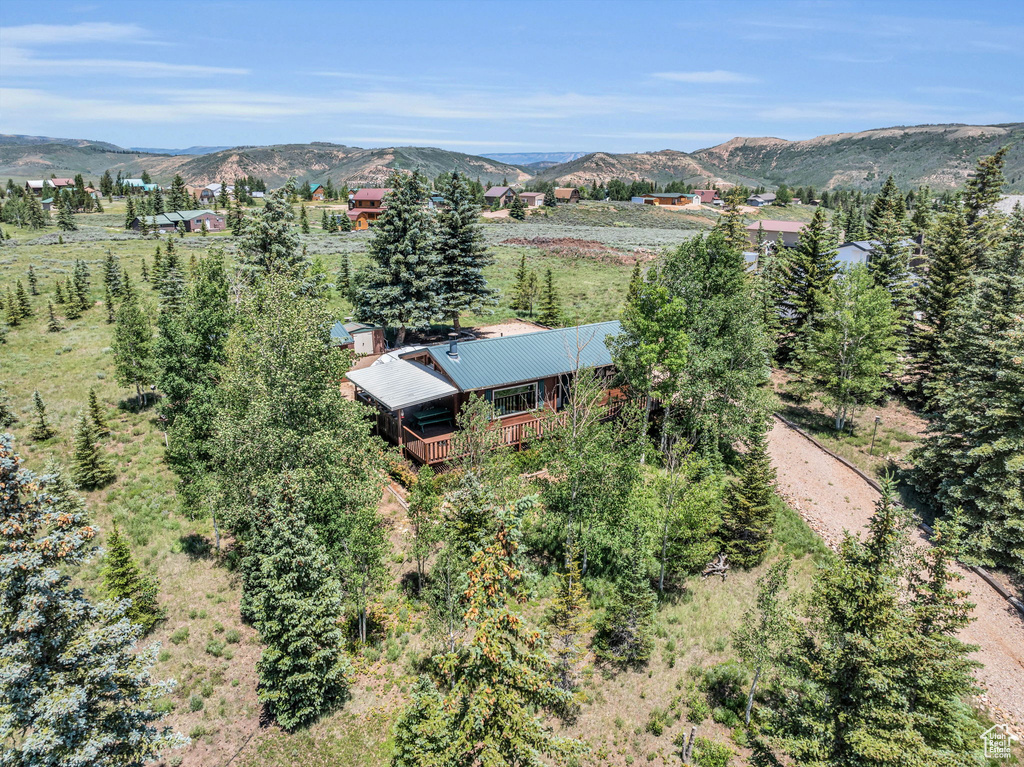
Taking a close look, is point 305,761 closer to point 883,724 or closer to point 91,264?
point 883,724

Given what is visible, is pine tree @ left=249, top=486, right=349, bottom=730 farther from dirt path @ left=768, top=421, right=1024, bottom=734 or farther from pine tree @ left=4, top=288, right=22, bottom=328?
pine tree @ left=4, top=288, right=22, bottom=328

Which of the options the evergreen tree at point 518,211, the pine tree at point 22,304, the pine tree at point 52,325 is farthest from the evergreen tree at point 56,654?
the evergreen tree at point 518,211

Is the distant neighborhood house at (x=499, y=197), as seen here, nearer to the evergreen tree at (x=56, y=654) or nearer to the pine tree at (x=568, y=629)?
the pine tree at (x=568, y=629)

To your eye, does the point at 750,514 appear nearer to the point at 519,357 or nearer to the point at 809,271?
the point at 519,357

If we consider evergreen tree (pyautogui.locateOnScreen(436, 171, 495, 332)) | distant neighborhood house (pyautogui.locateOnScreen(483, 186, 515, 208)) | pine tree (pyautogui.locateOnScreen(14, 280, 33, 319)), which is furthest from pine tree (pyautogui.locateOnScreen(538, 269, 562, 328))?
distant neighborhood house (pyautogui.locateOnScreen(483, 186, 515, 208))

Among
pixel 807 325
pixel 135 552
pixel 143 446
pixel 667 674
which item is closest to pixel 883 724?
pixel 667 674

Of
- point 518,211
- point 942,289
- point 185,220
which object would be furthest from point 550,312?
point 518,211

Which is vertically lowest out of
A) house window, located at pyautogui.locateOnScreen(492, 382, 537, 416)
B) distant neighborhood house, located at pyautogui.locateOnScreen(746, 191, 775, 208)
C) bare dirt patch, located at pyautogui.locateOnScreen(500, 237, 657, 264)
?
house window, located at pyautogui.locateOnScreen(492, 382, 537, 416)

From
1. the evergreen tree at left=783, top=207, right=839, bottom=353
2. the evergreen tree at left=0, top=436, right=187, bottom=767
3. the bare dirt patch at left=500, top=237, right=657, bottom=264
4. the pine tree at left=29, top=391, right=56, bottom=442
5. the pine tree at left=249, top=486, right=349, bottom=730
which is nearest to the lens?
the evergreen tree at left=0, top=436, right=187, bottom=767
